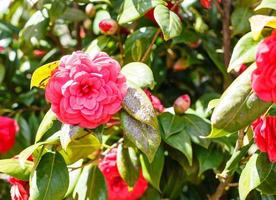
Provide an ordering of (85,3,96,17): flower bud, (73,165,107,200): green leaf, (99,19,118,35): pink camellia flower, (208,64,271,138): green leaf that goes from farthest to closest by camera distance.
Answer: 1. (85,3,96,17): flower bud
2. (99,19,118,35): pink camellia flower
3. (73,165,107,200): green leaf
4. (208,64,271,138): green leaf

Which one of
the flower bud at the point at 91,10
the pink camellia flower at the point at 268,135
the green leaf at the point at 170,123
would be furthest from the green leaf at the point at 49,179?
the flower bud at the point at 91,10

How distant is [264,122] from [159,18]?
1.04 feet

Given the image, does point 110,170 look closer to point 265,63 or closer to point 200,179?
point 200,179

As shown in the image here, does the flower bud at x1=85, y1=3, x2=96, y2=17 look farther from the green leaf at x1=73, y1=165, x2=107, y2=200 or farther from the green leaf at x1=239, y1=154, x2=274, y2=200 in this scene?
the green leaf at x1=239, y1=154, x2=274, y2=200

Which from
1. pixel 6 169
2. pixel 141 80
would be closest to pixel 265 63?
pixel 141 80

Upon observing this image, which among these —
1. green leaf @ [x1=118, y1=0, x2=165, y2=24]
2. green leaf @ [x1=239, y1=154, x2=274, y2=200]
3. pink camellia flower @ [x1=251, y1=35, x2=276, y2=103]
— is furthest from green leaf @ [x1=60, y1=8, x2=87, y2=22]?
pink camellia flower @ [x1=251, y1=35, x2=276, y2=103]

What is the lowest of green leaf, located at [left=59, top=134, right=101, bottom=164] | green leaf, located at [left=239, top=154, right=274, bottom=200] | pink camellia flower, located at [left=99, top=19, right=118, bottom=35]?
green leaf, located at [left=59, top=134, right=101, bottom=164]

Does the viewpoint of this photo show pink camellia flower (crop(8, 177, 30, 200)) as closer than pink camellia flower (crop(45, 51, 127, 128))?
No

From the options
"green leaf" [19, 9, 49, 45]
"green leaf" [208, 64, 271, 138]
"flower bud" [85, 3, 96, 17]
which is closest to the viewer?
"green leaf" [208, 64, 271, 138]

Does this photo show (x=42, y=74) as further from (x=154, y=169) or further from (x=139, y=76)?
(x=154, y=169)

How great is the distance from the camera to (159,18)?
4.03ft

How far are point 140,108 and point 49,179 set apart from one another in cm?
23

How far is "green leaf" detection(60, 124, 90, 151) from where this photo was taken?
1098mm

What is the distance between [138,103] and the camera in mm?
1113
